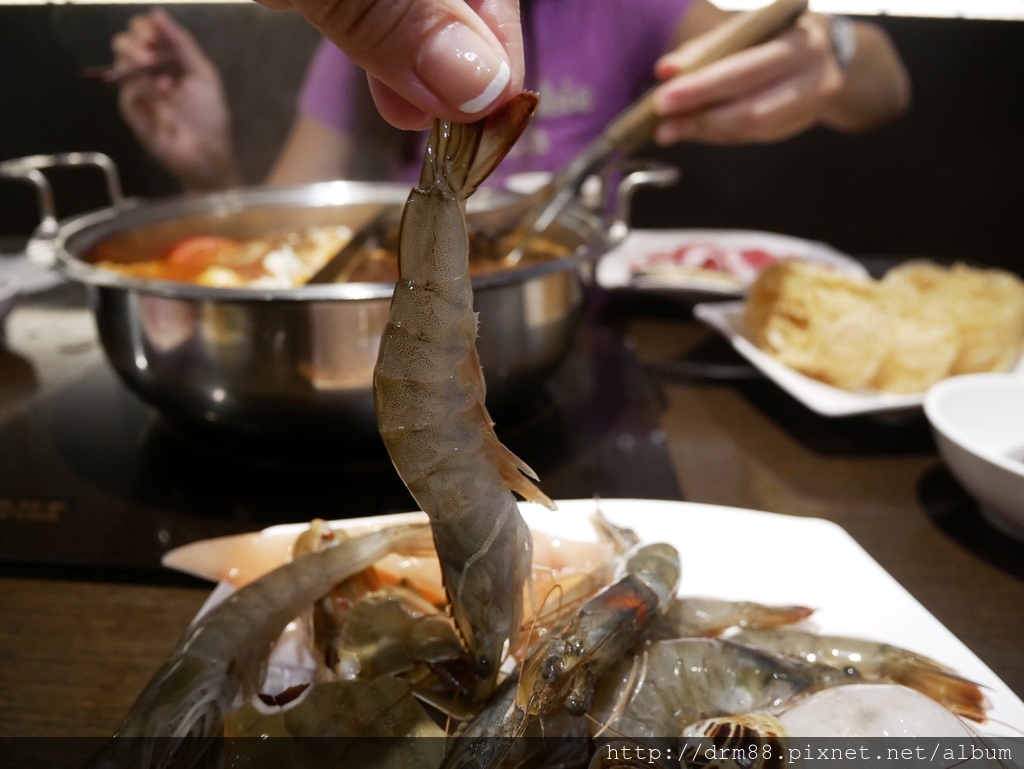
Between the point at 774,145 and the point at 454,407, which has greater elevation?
the point at 774,145

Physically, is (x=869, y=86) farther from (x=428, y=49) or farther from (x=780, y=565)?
(x=428, y=49)

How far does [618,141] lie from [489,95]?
4.03 ft

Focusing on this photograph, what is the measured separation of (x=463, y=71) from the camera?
53cm

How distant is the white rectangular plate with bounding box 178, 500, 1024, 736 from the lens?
81cm

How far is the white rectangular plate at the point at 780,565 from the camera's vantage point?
811 millimetres

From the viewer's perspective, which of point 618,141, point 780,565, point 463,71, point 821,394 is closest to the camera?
point 463,71

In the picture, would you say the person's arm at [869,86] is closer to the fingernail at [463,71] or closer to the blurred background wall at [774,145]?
the blurred background wall at [774,145]

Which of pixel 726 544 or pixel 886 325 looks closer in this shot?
pixel 726 544

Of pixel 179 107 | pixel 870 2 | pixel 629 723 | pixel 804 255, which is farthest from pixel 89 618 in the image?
pixel 870 2

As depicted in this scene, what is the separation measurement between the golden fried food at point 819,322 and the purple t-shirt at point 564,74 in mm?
1380

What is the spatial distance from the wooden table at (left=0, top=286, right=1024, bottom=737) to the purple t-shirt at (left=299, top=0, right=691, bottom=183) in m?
1.40

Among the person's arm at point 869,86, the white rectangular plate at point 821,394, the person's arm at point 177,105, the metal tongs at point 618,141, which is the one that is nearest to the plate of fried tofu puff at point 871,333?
the white rectangular plate at point 821,394

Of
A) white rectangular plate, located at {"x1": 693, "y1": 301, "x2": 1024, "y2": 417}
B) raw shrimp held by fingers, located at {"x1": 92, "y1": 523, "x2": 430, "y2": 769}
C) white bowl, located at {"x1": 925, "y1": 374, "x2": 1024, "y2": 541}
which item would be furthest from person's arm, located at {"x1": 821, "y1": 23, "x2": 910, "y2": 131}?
raw shrimp held by fingers, located at {"x1": 92, "y1": 523, "x2": 430, "y2": 769}

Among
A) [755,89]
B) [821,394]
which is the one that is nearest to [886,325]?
[821,394]
